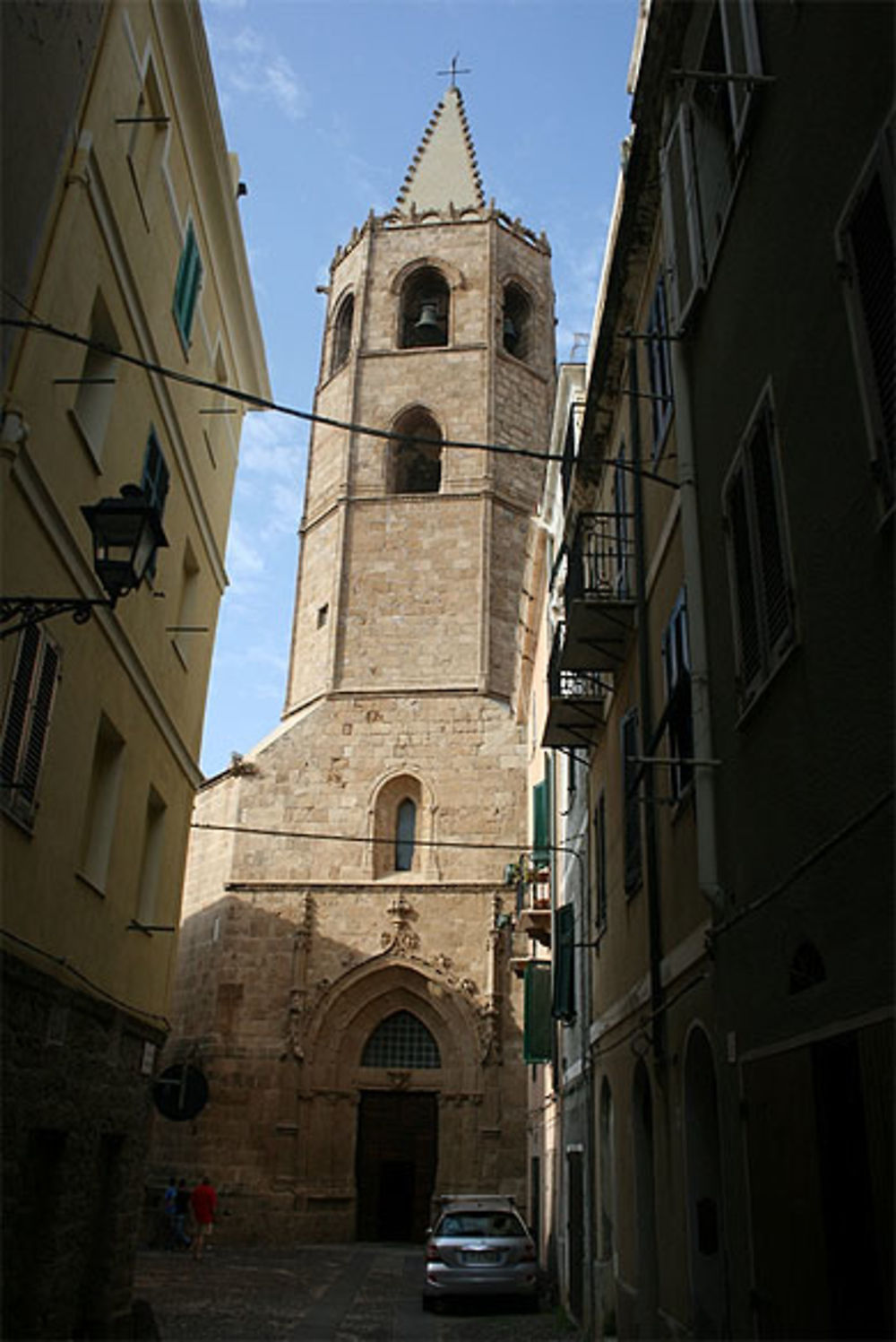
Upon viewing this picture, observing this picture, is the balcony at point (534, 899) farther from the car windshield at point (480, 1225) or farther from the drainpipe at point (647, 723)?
the drainpipe at point (647, 723)

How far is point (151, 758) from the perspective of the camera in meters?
11.1

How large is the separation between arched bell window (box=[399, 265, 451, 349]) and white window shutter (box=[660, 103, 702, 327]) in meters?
22.7

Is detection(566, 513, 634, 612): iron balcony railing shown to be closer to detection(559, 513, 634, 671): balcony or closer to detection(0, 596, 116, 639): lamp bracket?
detection(559, 513, 634, 671): balcony

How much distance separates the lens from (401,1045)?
22.8 meters

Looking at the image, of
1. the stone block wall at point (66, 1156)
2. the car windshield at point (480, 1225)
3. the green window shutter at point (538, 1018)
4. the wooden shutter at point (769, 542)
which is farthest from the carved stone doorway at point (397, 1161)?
the wooden shutter at point (769, 542)

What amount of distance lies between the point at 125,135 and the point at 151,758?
560 centimetres

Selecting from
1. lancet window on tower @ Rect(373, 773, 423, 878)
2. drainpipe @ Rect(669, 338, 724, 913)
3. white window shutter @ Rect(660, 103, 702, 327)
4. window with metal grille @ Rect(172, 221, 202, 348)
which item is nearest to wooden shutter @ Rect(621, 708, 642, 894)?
drainpipe @ Rect(669, 338, 724, 913)

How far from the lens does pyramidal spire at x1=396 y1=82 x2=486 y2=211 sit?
34.6 metres

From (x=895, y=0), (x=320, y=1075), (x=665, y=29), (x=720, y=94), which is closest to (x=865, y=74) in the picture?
(x=895, y=0)

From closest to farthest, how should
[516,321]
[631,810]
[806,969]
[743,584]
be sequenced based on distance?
[806,969] → [743,584] → [631,810] → [516,321]

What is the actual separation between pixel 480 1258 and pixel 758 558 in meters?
10.8

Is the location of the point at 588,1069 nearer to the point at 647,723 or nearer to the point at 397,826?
the point at 647,723

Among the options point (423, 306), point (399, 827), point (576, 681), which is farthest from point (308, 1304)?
point (423, 306)

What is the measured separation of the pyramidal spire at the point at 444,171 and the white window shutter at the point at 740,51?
28178 mm
